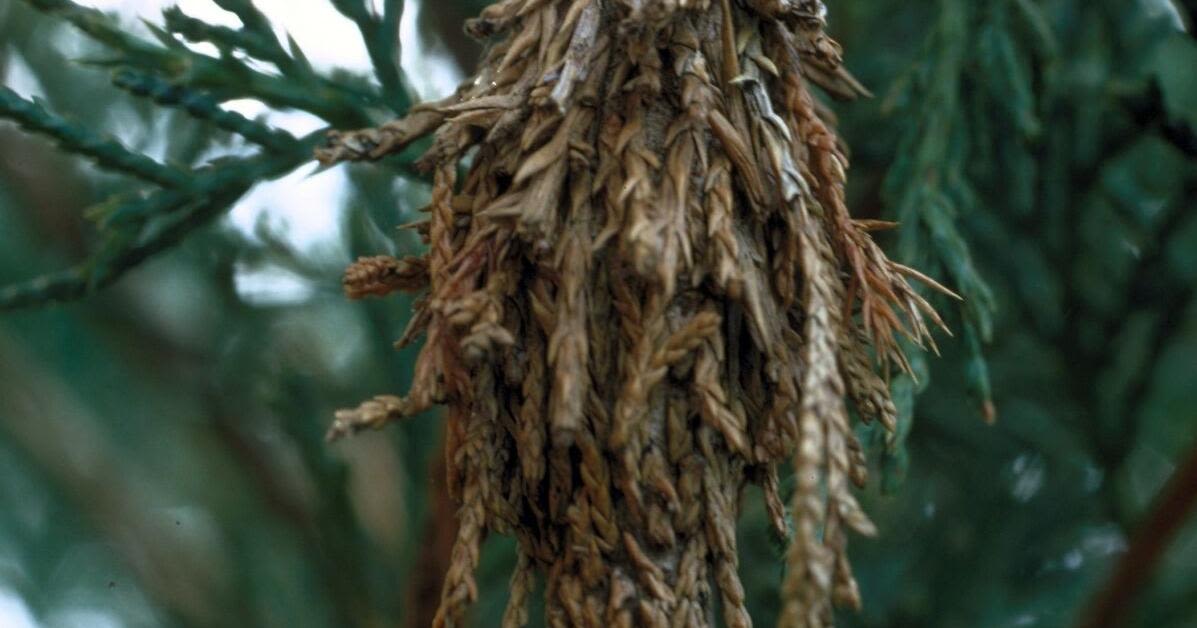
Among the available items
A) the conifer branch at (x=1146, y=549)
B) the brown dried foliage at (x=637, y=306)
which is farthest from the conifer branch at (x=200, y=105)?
the conifer branch at (x=1146, y=549)

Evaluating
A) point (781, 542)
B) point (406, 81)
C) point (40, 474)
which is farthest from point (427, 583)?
point (40, 474)

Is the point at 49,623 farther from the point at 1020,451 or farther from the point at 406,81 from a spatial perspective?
the point at 1020,451

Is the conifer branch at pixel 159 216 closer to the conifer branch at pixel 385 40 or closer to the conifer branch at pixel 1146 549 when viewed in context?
the conifer branch at pixel 385 40

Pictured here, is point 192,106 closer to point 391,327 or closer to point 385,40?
point 385,40

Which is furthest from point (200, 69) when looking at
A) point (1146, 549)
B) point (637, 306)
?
point (1146, 549)

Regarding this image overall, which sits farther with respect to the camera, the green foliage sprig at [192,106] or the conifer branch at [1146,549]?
the conifer branch at [1146,549]
